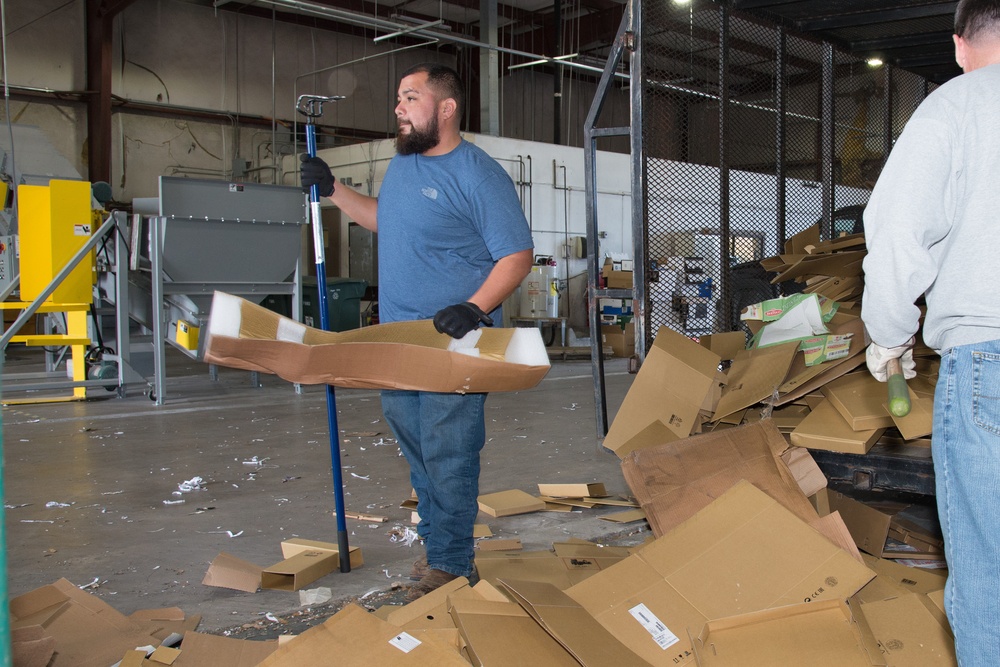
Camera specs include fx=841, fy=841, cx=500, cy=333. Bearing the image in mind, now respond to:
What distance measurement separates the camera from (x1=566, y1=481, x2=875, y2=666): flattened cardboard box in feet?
7.34

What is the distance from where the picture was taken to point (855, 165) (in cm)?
505

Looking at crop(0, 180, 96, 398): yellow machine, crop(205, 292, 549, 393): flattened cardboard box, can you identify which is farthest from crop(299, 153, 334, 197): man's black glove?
crop(0, 180, 96, 398): yellow machine

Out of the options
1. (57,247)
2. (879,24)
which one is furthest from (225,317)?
(57,247)

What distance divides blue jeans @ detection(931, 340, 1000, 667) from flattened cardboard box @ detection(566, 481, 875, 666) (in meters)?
0.74

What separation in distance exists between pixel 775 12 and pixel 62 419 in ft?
19.7

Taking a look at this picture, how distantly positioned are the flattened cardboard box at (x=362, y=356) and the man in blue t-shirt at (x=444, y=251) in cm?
35

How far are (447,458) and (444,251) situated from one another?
69 centimetres

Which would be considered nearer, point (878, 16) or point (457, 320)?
point (457, 320)

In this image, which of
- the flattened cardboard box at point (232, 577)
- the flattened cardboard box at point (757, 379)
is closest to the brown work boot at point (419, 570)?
the flattened cardboard box at point (232, 577)

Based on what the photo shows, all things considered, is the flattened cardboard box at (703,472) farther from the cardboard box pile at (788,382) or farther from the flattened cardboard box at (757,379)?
the flattened cardboard box at (757,379)

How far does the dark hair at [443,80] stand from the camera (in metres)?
2.80

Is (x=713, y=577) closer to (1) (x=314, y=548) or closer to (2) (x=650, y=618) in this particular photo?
(2) (x=650, y=618)

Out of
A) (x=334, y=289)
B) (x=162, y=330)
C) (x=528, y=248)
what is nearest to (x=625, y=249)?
(x=334, y=289)

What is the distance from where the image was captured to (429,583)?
2.78 m
